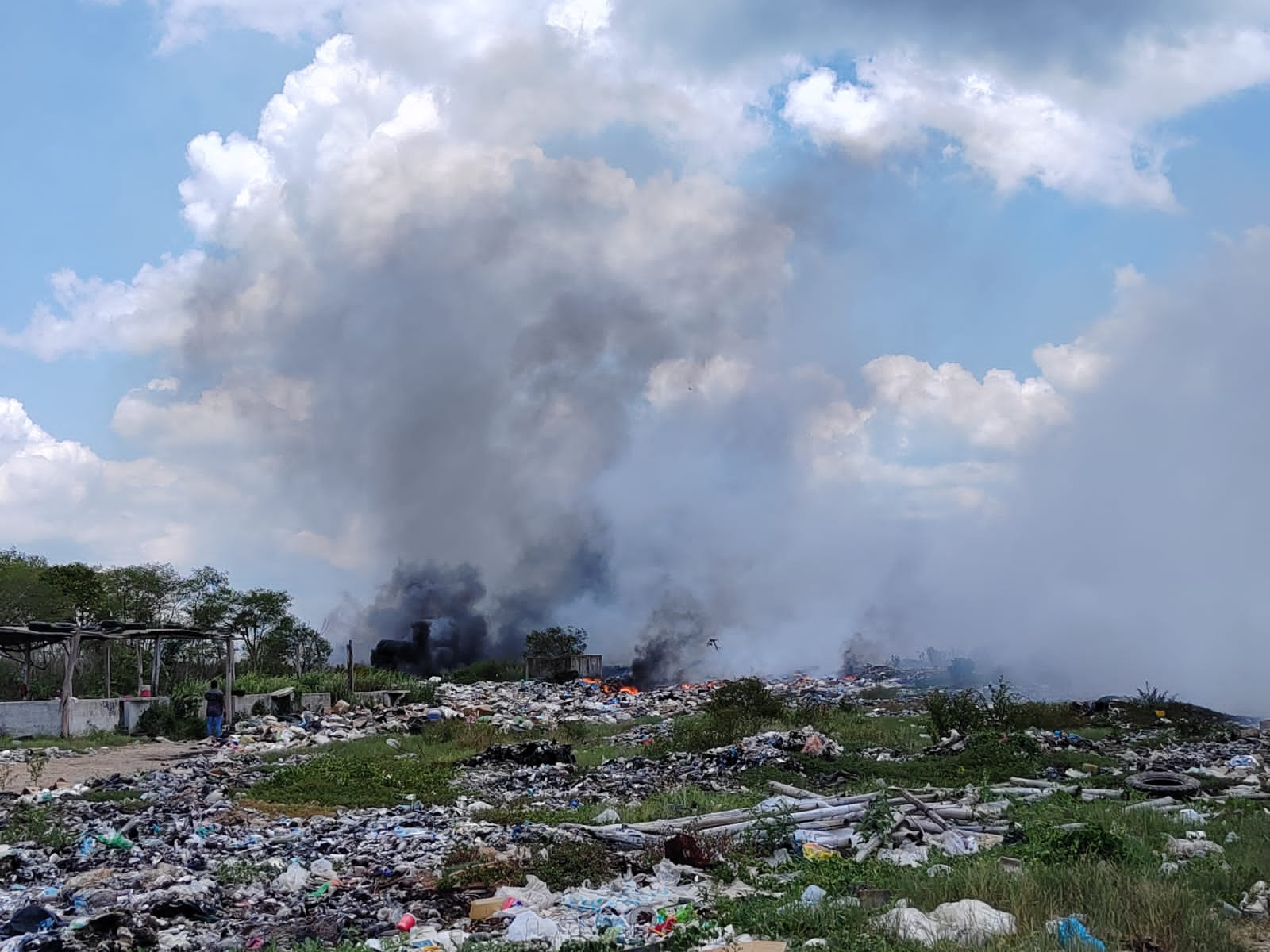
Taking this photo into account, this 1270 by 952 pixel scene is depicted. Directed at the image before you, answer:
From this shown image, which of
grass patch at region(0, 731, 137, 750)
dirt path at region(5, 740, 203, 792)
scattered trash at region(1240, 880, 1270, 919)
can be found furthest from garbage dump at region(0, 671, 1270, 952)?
grass patch at region(0, 731, 137, 750)

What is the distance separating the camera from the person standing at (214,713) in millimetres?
21828

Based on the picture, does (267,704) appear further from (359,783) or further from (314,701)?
(359,783)

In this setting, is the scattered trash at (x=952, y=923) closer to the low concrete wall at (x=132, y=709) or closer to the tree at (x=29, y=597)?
the low concrete wall at (x=132, y=709)

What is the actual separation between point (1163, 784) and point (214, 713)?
18556 millimetres

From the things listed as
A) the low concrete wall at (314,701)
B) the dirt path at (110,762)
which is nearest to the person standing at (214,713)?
the dirt path at (110,762)

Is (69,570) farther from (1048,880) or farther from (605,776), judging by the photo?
(1048,880)

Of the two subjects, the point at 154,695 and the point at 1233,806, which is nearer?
the point at 1233,806

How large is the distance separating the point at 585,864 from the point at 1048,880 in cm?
329

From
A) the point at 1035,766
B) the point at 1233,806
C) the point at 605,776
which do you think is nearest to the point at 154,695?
the point at 605,776

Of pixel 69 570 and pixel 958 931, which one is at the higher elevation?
pixel 69 570

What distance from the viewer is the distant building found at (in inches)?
1612

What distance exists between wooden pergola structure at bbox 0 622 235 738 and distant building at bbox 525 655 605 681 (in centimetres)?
1733

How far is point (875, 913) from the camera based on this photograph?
5574 millimetres

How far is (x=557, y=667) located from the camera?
41.5 metres
